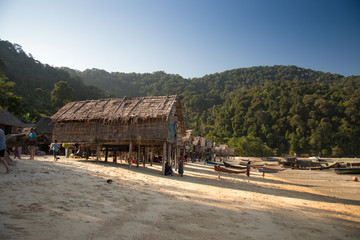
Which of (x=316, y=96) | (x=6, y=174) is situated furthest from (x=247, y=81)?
(x=6, y=174)

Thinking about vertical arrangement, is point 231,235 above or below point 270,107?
below

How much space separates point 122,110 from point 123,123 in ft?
3.18

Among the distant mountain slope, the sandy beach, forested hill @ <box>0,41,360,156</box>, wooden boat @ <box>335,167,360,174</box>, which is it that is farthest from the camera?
the distant mountain slope

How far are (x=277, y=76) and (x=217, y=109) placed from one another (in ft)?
157

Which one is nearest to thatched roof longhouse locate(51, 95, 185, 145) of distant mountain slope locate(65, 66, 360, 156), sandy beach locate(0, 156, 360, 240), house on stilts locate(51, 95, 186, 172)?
house on stilts locate(51, 95, 186, 172)

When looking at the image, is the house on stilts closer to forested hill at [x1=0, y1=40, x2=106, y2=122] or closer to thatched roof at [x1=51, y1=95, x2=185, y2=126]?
thatched roof at [x1=51, y1=95, x2=185, y2=126]

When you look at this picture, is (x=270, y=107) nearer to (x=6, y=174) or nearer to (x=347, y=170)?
(x=347, y=170)

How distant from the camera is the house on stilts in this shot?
14.2 metres

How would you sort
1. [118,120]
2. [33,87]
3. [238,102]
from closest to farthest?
[118,120], [33,87], [238,102]

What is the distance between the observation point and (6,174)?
666 cm

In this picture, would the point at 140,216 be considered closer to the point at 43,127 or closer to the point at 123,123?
the point at 123,123

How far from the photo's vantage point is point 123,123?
49.2 ft

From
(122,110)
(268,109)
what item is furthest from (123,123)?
(268,109)

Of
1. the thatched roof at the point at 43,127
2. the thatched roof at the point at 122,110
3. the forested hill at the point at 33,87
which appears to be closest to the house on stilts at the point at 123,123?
the thatched roof at the point at 122,110
